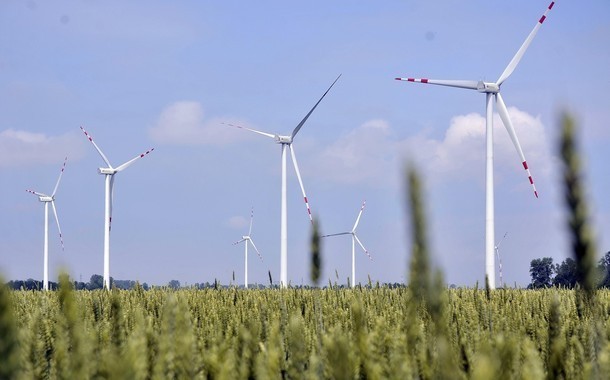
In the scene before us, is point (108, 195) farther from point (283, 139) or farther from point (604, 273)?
point (604, 273)

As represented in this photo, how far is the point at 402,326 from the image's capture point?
19.1ft

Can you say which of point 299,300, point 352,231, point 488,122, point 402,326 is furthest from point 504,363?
point 352,231

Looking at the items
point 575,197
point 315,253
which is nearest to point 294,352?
point 315,253

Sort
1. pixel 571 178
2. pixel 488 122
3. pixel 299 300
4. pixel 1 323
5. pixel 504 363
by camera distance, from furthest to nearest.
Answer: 1. pixel 488 122
2. pixel 299 300
3. pixel 504 363
4. pixel 571 178
5. pixel 1 323

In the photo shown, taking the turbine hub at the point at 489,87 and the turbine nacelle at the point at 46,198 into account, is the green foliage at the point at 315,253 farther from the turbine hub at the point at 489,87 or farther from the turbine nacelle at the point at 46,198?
the turbine nacelle at the point at 46,198

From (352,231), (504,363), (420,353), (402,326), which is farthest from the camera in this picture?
(352,231)

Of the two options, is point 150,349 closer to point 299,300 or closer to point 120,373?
point 120,373

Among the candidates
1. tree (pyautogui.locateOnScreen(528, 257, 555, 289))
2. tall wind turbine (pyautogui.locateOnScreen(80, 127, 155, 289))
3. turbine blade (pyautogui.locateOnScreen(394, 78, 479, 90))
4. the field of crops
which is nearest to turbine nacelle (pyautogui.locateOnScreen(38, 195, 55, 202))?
tall wind turbine (pyautogui.locateOnScreen(80, 127, 155, 289))

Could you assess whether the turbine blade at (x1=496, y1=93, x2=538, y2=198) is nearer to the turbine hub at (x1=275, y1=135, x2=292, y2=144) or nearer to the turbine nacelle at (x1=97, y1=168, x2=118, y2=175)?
the turbine hub at (x1=275, y1=135, x2=292, y2=144)

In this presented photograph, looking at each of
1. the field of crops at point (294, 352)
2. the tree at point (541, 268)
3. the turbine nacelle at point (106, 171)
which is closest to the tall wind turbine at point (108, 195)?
the turbine nacelle at point (106, 171)

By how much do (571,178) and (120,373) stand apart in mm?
1241

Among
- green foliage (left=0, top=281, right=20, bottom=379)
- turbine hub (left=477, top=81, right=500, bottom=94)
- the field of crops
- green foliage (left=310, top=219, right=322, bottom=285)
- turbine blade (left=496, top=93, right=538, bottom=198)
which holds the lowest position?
the field of crops

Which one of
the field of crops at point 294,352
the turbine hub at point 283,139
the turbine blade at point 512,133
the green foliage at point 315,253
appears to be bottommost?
the field of crops at point 294,352

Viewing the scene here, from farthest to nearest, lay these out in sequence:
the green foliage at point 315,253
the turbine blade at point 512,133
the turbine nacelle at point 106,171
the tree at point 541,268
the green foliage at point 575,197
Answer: the tree at point 541,268, the turbine nacelle at point 106,171, the turbine blade at point 512,133, the green foliage at point 315,253, the green foliage at point 575,197
